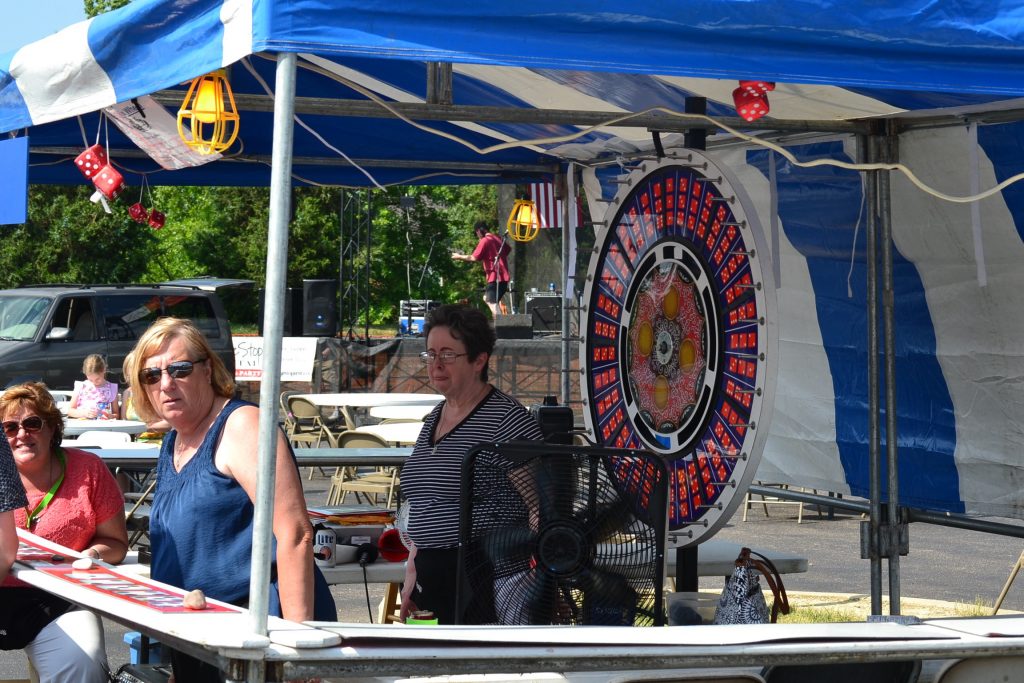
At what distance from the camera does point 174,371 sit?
10.4ft

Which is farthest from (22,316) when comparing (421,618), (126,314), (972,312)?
(421,618)

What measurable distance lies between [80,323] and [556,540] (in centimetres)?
1400

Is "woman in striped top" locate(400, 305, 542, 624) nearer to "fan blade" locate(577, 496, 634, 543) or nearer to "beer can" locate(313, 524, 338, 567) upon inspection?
"beer can" locate(313, 524, 338, 567)

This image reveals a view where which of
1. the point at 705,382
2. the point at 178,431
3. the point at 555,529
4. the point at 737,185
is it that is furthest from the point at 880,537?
the point at 178,431

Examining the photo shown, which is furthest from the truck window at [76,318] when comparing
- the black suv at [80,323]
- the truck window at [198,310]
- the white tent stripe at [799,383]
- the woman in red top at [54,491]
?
the woman in red top at [54,491]

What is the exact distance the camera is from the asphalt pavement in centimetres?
729

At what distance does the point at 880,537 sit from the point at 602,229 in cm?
163

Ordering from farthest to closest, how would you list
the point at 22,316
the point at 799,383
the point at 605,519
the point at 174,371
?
1. the point at 22,316
2. the point at 799,383
3. the point at 605,519
4. the point at 174,371

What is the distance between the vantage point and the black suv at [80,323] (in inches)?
623

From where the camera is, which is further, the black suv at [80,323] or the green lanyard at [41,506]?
the black suv at [80,323]

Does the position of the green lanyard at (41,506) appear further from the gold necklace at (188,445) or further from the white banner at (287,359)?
the white banner at (287,359)

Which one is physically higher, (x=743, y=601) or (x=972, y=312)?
(x=972, y=312)

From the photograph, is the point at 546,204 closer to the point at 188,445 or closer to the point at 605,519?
the point at 605,519

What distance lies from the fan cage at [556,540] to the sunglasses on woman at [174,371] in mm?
775
